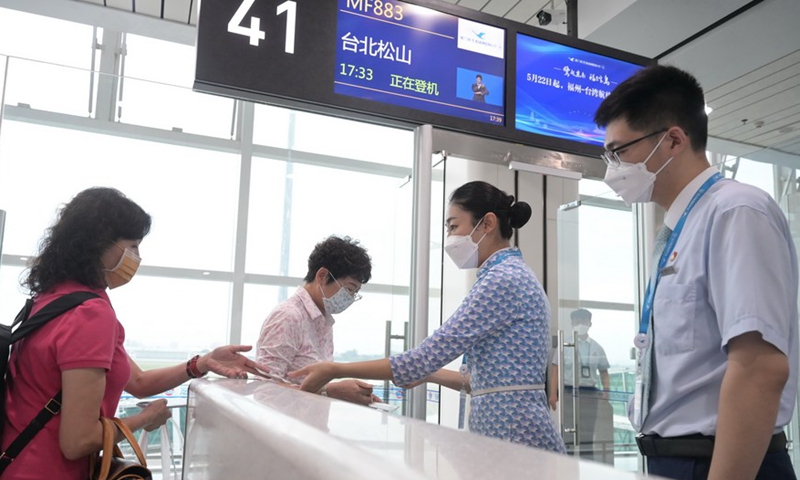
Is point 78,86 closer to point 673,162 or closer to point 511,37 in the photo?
point 511,37

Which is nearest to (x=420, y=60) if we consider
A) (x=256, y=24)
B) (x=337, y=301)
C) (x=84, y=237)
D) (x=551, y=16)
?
(x=256, y=24)

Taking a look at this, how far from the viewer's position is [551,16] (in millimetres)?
4574

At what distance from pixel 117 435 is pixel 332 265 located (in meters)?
1.46

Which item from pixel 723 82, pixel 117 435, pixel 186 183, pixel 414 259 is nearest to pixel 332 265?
pixel 414 259

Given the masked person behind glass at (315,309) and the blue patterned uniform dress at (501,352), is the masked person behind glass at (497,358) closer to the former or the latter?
the blue patterned uniform dress at (501,352)

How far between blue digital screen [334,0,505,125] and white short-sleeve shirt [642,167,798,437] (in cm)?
217

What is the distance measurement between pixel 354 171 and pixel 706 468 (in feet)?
10.5

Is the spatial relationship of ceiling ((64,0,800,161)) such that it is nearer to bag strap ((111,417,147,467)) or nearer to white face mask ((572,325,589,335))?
white face mask ((572,325,589,335))

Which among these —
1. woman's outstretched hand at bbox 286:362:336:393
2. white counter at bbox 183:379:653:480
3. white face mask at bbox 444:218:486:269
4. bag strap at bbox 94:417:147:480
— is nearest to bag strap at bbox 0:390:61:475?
bag strap at bbox 94:417:147:480

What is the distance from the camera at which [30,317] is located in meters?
1.67

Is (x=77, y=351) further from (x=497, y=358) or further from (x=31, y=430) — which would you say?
(x=497, y=358)

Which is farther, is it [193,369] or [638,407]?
[193,369]

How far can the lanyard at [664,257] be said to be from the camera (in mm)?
1354

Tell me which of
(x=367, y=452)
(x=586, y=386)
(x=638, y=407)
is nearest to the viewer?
(x=367, y=452)
